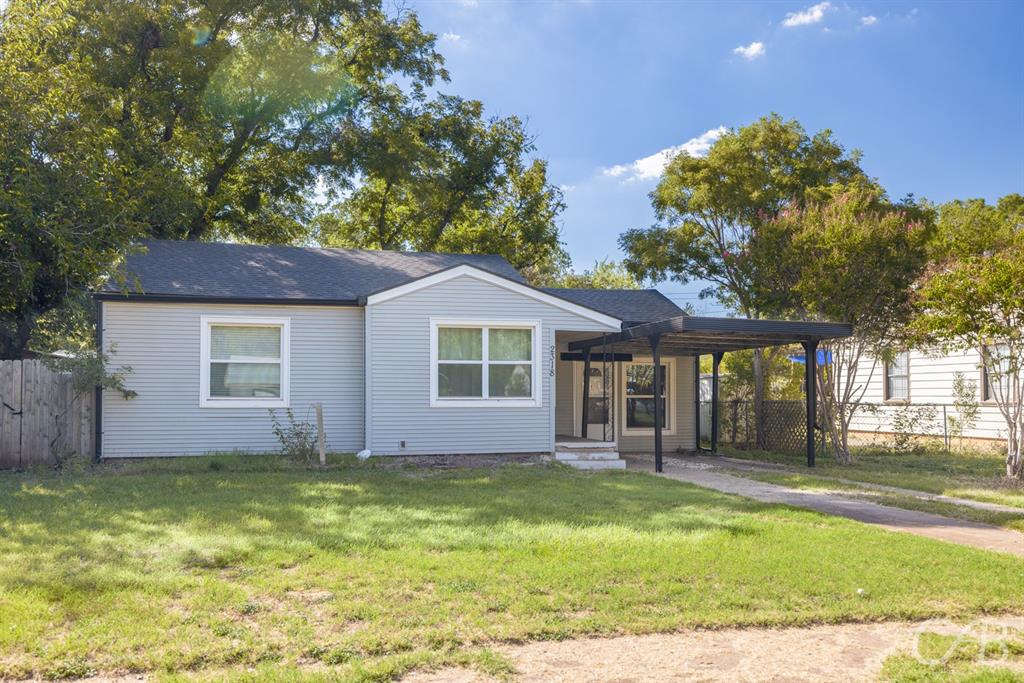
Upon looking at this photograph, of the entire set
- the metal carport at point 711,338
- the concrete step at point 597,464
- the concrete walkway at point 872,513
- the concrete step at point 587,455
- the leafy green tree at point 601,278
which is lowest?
the concrete walkway at point 872,513

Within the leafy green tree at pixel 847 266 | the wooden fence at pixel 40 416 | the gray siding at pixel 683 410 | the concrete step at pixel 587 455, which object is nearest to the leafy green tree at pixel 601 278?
the gray siding at pixel 683 410

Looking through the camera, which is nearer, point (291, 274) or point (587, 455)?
point (587, 455)

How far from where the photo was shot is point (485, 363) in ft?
45.5

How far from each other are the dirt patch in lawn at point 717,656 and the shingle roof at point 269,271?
30.7 ft

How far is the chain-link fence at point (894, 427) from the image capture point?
59.1 ft

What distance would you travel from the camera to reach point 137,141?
1994 cm

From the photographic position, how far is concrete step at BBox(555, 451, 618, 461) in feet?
44.9

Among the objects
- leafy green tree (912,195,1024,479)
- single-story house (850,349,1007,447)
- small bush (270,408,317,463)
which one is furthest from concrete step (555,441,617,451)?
single-story house (850,349,1007,447)

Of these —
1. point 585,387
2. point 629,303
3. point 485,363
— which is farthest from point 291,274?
point 629,303

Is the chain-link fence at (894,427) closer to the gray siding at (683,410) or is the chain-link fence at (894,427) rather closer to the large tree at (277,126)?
the gray siding at (683,410)

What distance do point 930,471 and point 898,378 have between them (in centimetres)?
864

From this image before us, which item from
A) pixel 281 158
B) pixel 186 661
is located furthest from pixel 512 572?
pixel 281 158

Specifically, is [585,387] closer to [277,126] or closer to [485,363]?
[485,363]

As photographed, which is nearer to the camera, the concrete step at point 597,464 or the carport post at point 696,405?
the concrete step at point 597,464
